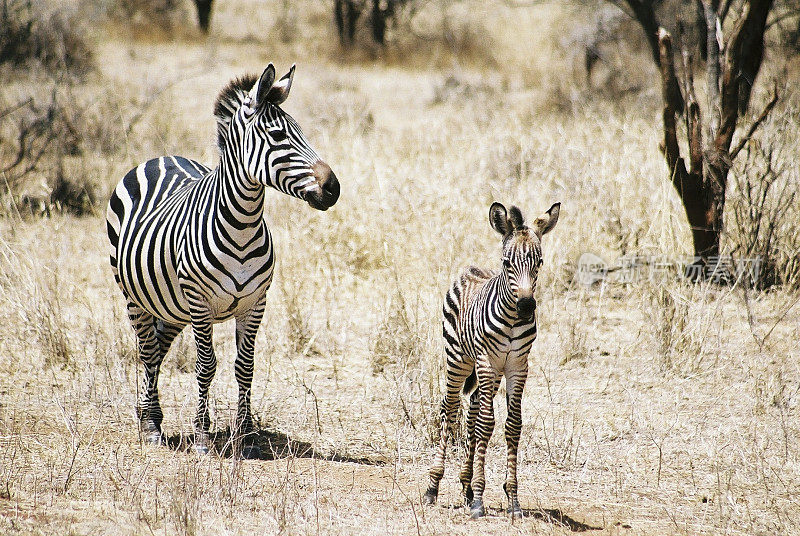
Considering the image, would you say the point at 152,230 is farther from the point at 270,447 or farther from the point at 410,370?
the point at 410,370

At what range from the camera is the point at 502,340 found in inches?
175

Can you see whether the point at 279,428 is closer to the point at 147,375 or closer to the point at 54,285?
the point at 147,375

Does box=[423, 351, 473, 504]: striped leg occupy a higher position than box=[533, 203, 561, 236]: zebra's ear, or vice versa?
box=[533, 203, 561, 236]: zebra's ear

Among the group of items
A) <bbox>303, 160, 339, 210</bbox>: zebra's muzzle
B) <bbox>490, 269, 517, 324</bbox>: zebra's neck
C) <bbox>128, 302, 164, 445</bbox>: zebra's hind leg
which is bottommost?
Answer: <bbox>128, 302, 164, 445</bbox>: zebra's hind leg

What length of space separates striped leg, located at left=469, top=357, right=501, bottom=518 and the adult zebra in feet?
4.50

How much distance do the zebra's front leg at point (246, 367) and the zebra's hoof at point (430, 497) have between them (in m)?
1.37

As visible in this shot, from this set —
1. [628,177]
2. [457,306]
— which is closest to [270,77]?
[457,306]

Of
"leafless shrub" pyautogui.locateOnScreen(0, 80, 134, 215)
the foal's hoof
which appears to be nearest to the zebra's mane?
the foal's hoof

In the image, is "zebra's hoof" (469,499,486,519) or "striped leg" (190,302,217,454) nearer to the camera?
"zebra's hoof" (469,499,486,519)

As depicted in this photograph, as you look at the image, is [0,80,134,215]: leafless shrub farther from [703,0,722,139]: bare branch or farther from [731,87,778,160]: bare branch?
[731,87,778,160]: bare branch

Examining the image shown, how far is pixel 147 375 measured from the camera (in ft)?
20.6

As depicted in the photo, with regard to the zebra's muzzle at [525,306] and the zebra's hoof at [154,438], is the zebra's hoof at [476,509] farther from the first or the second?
the zebra's hoof at [154,438]

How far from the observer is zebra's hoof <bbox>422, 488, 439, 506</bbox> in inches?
192

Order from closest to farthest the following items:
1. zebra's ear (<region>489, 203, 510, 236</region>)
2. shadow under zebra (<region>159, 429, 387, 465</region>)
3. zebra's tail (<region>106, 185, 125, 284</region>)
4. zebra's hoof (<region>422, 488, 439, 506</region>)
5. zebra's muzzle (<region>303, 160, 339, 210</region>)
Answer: zebra's ear (<region>489, 203, 510, 236</region>)
zebra's hoof (<region>422, 488, 439, 506</region>)
zebra's muzzle (<region>303, 160, 339, 210</region>)
shadow under zebra (<region>159, 429, 387, 465</region>)
zebra's tail (<region>106, 185, 125, 284</region>)
